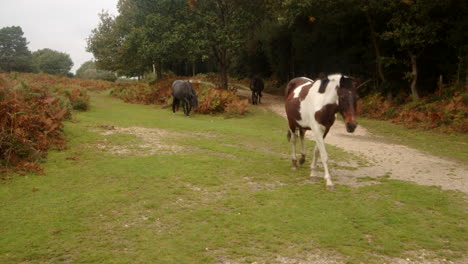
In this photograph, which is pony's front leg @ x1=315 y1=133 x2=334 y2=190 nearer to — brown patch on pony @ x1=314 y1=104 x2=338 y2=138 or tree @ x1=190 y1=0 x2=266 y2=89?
brown patch on pony @ x1=314 y1=104 x2=338 y2=138

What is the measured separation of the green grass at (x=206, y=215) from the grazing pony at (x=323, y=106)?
1146 mm

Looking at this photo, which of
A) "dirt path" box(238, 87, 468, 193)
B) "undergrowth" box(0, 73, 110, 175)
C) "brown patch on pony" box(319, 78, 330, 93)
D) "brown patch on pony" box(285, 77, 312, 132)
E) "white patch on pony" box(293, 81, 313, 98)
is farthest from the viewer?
"white patch on pony" box(293, 81, 313, 98)

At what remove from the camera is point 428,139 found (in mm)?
12922

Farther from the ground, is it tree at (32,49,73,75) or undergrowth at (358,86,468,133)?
tree at (32,49,73,75)

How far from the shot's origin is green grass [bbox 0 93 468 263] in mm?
4297

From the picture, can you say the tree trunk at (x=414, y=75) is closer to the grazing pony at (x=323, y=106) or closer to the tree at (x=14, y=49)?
the grazing pony at (x=323, y=106)

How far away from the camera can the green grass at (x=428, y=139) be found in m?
10.7

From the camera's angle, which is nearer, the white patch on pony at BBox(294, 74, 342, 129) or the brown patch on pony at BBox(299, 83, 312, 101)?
the white patch on pony at BBox(294, 74, 342, 129)

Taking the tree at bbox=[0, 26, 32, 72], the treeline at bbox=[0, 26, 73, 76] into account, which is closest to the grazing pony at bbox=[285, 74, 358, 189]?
the treeline at bbox=[0, 26, 73, 76]

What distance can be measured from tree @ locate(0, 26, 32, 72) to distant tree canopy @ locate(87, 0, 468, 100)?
52.9 m

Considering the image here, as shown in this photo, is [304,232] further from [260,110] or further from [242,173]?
[260,110]

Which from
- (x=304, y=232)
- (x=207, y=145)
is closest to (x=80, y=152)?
(x=207, y=145)

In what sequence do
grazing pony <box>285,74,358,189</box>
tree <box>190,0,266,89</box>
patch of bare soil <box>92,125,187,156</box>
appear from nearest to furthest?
1. grazing pony <box>285,74,358,189</box>
2. patch of bare soil <box>92,125,187,156</box>
3. tree <box>190,0,266,89</box>

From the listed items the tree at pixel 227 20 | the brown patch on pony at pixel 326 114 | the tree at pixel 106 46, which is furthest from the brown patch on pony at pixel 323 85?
the tree at pixel 106 46
